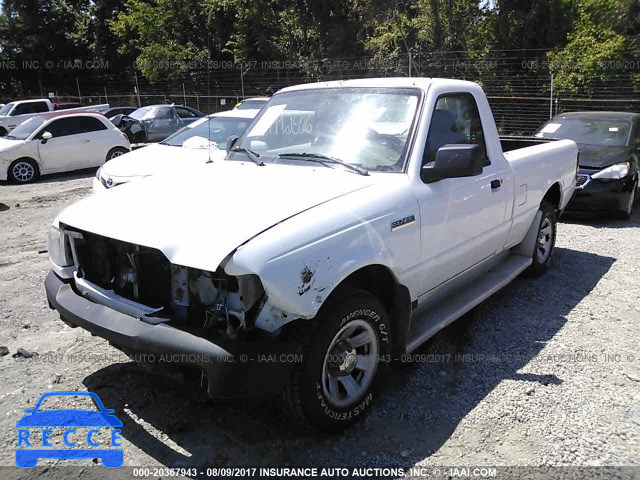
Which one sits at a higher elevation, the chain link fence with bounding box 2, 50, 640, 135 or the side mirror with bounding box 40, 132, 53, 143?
the chain link fence with bounding box 2, 50, 640, 135

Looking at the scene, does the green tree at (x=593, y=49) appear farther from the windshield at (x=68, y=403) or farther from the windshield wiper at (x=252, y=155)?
the windshield at (x=68, y=403)

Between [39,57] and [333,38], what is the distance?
26800 mm

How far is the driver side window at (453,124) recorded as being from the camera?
380cm

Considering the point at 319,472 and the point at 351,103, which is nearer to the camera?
the point at 319,472

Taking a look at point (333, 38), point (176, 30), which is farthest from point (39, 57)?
point (333, 38)

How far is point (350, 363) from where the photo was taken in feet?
10.0

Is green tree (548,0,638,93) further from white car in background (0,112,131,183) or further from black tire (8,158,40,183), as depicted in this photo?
black tire (8,158,40,183)

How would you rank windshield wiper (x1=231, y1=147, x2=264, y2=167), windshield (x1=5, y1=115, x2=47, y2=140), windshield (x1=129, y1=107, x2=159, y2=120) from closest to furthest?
windshield wiper (x1=231, y1=147, x2=264, y2=167) → windshield (x1=5, y1=115, x2=47, y2=140) → windshield (x1=129, y1=107, x2=159, y2=120)

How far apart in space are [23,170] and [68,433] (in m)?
11.3

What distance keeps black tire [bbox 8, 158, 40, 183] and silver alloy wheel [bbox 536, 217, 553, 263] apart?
11757 mm

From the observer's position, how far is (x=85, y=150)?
44.0 feet

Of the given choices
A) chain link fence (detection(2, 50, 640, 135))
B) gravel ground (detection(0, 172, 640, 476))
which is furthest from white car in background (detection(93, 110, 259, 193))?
chain link fence (detection(2, 50, 640, 135))

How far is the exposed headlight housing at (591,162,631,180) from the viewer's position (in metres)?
7.82

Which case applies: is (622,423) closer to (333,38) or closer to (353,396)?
(353,396)
